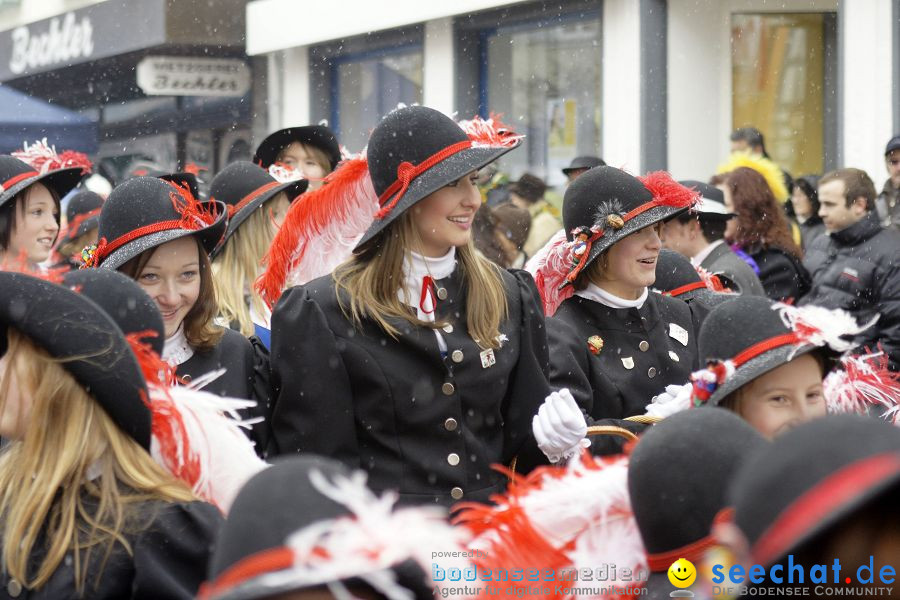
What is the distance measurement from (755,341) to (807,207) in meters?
6.35

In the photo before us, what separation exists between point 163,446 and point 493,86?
448 inches

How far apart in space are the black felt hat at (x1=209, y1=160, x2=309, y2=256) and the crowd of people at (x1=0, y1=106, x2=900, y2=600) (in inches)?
0.7

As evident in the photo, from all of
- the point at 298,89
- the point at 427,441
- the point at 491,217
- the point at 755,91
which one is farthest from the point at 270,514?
the point at 298,89

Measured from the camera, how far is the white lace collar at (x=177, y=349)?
437cm

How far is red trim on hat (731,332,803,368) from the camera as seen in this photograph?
3.31m

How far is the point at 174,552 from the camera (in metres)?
2.69

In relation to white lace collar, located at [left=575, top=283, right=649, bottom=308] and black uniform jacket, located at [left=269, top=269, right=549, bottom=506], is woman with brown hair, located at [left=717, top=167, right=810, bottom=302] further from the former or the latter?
black uniform jacket, located at [left=269, top=269, right=549, bottom=506]

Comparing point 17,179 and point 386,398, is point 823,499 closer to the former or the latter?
point 386,398

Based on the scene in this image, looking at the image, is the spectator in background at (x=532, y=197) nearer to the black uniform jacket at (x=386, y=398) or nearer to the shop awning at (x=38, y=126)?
the black uniform jacket at (x=386, y=398)

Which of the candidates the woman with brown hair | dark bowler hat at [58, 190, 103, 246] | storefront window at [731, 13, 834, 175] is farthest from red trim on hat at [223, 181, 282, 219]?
storefront window at [731, 13, 834, 175]

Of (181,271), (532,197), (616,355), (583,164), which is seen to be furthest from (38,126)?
(616,355)

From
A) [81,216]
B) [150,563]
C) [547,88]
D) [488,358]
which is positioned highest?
[547,88]

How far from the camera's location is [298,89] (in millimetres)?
16719

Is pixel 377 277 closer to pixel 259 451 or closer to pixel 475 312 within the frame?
pixel 475 312
